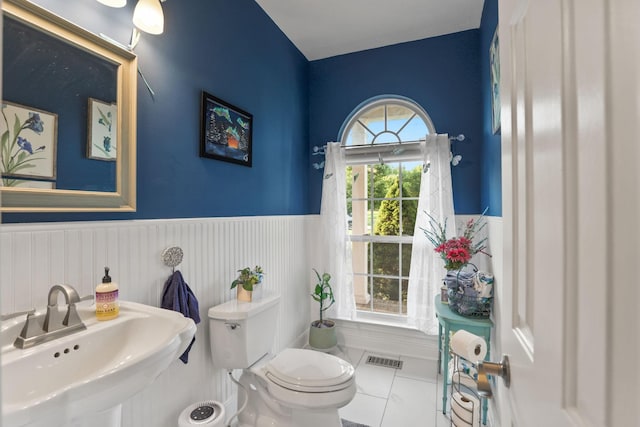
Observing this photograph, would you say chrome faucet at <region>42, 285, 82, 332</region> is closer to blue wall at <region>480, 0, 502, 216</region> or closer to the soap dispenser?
the soap dispenser

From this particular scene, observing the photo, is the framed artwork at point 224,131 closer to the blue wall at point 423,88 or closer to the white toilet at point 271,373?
the white toilet at point 271,373

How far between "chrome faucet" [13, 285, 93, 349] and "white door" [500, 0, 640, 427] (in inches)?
48.2

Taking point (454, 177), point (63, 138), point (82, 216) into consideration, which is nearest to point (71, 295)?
point (82, 216)

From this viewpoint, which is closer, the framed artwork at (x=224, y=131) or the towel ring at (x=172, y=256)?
the towel ring at (x=172, y=256)

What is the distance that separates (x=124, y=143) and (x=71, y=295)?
63 centimetres

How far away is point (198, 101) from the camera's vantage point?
1629mm

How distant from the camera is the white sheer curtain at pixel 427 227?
239 cm

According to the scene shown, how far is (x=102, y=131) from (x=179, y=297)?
0.77 m

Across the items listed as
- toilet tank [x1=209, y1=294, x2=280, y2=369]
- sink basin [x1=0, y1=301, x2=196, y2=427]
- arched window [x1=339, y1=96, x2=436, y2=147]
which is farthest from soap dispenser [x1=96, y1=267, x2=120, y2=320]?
arched window [x1=339, y1=96, x2=436, y2=147]

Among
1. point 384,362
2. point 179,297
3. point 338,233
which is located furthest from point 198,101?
point 384,362

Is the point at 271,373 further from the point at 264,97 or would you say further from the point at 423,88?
the point at 423,88

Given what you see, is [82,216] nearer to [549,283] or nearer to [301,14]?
[549,283]

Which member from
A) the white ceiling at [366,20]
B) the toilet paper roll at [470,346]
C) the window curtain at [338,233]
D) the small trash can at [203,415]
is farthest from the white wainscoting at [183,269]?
the white ceiling at [366,20]

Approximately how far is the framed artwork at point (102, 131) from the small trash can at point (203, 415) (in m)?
1.17
